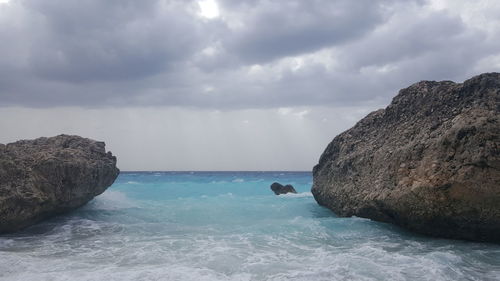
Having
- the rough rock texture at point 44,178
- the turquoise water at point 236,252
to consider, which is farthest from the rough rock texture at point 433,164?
the rough rock texture at point 44,178

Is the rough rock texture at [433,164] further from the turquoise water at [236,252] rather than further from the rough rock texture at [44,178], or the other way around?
the rough rock texture at [44,178]

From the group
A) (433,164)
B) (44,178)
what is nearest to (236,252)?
(433,164)

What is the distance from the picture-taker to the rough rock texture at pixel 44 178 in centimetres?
1144

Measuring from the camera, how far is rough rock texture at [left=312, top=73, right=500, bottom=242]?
922cm

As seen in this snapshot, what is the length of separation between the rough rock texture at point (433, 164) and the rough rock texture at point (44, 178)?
33.0 feet

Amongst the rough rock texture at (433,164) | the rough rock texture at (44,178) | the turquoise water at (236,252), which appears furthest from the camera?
the rough rock texture at (44,178)

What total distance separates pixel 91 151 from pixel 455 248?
47.0 ft

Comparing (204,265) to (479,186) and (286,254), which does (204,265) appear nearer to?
(286,254)

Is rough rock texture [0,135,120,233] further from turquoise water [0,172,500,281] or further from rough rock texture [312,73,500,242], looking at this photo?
rough rock texture [312,73,500,242]

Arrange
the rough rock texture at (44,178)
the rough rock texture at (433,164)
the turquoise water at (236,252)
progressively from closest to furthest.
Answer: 1. the turquoise water at (236,252)
2. the rough rock texture at (433,164)
3. the rough rock texture at (44,178)

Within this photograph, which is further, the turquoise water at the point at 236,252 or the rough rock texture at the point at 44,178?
the rough rock texture at the point at 44,178

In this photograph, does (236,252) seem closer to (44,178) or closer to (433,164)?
(433,164)

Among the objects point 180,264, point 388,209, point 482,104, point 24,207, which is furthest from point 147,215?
point 482,104

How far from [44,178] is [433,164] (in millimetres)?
12119
